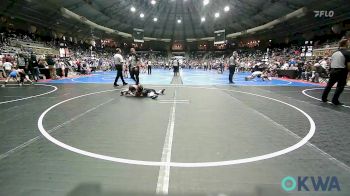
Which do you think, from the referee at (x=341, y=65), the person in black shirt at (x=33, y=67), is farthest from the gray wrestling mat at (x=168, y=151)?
the person in black shirt at (x=33, y=67)

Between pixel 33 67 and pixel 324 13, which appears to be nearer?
pixel 33 67

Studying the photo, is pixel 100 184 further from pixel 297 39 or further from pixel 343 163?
pixel 297 39

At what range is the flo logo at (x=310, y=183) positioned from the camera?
119 inches

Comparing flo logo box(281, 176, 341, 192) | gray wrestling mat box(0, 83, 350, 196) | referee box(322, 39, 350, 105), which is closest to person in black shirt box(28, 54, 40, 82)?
gray wrestling mat box(0, 83, 350, 196)

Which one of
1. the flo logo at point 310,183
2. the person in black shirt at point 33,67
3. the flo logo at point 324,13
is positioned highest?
the flo logo at point 324,13

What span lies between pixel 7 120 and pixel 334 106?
9.25 metres

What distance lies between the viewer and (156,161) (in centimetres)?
376

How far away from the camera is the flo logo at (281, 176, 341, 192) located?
3.01 meters

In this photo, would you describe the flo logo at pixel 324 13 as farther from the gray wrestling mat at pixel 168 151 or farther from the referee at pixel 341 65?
the gray wrestling mat at pixel 168 151

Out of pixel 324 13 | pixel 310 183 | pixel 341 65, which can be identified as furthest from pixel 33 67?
pixel 324 13

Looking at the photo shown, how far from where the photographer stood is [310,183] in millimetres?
3131

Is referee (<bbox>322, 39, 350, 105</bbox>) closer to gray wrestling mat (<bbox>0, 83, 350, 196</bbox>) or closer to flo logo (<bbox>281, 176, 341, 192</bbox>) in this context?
gray wrestling mat (<bbox>0, 83, 350, 196</bbox>)

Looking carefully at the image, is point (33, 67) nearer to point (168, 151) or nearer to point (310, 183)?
point (168, 151)

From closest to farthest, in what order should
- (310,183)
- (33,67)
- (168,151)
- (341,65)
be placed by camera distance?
(310,183) → (168,151) → (341,65) → (33,67)
